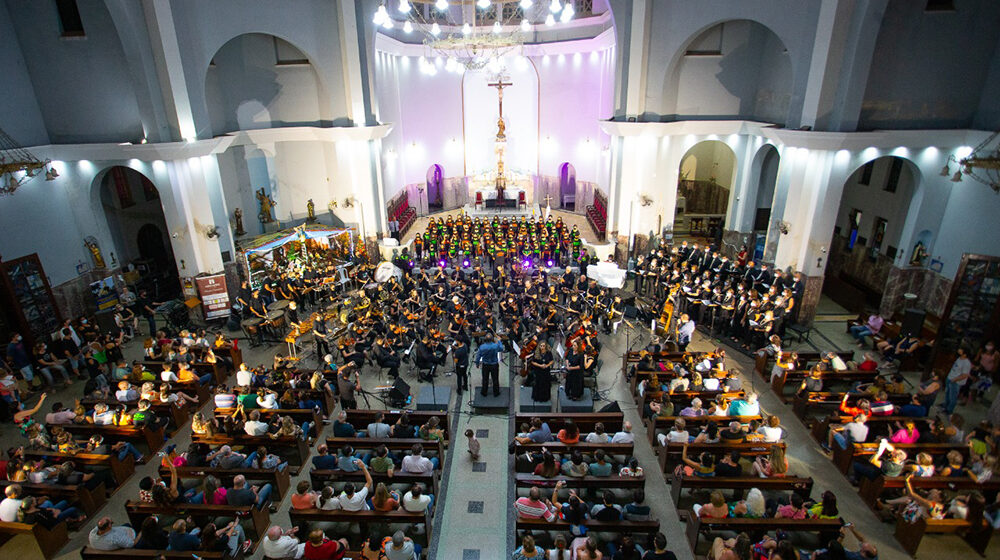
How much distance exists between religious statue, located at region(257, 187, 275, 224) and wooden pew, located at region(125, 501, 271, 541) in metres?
14.2

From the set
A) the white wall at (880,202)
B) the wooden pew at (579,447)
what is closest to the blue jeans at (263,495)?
the wooden pew at (579,447)

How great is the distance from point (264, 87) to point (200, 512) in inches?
616

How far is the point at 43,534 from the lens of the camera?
24.5 ft

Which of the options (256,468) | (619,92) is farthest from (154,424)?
(619,92)

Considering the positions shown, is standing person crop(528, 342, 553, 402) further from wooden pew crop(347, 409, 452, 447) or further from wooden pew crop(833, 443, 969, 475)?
wooden pew crop(833, 443, 969, 475)

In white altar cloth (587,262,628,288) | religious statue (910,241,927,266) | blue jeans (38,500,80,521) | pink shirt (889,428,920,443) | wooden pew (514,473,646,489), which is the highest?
religious statue (910,241,927,266)

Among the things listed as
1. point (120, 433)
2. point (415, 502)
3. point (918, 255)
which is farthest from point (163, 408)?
point (918, 255)

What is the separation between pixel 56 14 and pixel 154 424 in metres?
11.9

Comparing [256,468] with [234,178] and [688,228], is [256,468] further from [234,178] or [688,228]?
[688,228]

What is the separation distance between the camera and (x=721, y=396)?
9727 mm

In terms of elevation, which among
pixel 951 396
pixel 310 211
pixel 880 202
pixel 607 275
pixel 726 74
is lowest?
pixel 951 396

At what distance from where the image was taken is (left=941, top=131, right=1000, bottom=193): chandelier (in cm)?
1161

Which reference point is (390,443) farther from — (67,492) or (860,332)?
(860,332)

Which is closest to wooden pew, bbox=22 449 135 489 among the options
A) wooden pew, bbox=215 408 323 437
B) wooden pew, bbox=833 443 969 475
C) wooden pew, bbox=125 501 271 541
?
wooden pew, bbox=125 501 271 541
